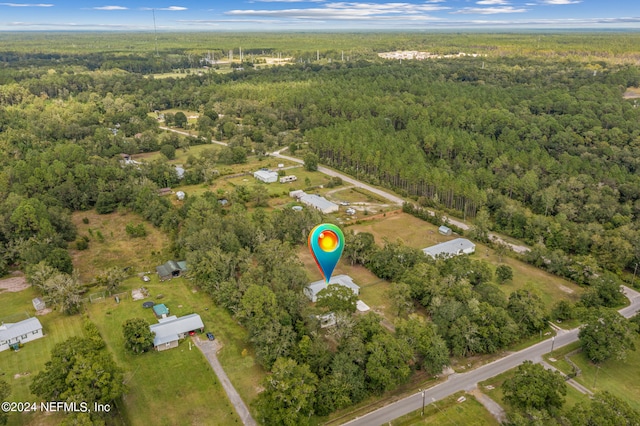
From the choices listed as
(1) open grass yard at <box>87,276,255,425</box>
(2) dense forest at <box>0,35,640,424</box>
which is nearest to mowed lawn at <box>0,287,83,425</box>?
(1) open grass yard at <box>87,276,255,425</box>

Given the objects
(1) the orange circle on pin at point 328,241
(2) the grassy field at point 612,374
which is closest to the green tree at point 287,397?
(1) the orange circle on pin at point 328,241

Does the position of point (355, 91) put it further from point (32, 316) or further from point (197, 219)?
point (32, 316)

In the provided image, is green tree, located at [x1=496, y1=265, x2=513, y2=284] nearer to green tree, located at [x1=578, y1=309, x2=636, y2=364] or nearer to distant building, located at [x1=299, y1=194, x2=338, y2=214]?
green tree, located at [x1=578, y1=309, x2=636, y2=364]

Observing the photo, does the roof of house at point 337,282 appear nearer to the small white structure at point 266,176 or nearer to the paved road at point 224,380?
the paved road at point 224,380

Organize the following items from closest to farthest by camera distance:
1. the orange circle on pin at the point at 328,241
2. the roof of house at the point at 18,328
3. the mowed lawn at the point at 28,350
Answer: the mowed lawn at the point at 28,350
the orange circle on pin at the point at 328,241
the roof of house at the point at 18,328

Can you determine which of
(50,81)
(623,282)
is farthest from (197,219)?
(50,81)

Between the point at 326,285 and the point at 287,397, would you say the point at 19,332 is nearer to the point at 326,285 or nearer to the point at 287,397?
the point at 287,397
